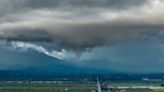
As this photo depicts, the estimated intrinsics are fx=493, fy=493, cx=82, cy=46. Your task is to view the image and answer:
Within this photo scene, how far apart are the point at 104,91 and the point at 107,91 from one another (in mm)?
3768

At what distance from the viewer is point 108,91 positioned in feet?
645

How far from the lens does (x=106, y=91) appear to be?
196375 mm

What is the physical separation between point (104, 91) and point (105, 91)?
1.45m

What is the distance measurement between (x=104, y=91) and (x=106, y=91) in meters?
2.91

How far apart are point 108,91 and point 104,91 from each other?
3.36m

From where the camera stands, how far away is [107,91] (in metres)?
197

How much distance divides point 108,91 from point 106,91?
0.81 metres

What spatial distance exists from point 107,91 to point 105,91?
7.60 feet

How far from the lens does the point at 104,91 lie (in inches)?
7623

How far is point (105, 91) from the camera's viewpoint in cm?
19500

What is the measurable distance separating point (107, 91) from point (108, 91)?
0.73 metres
